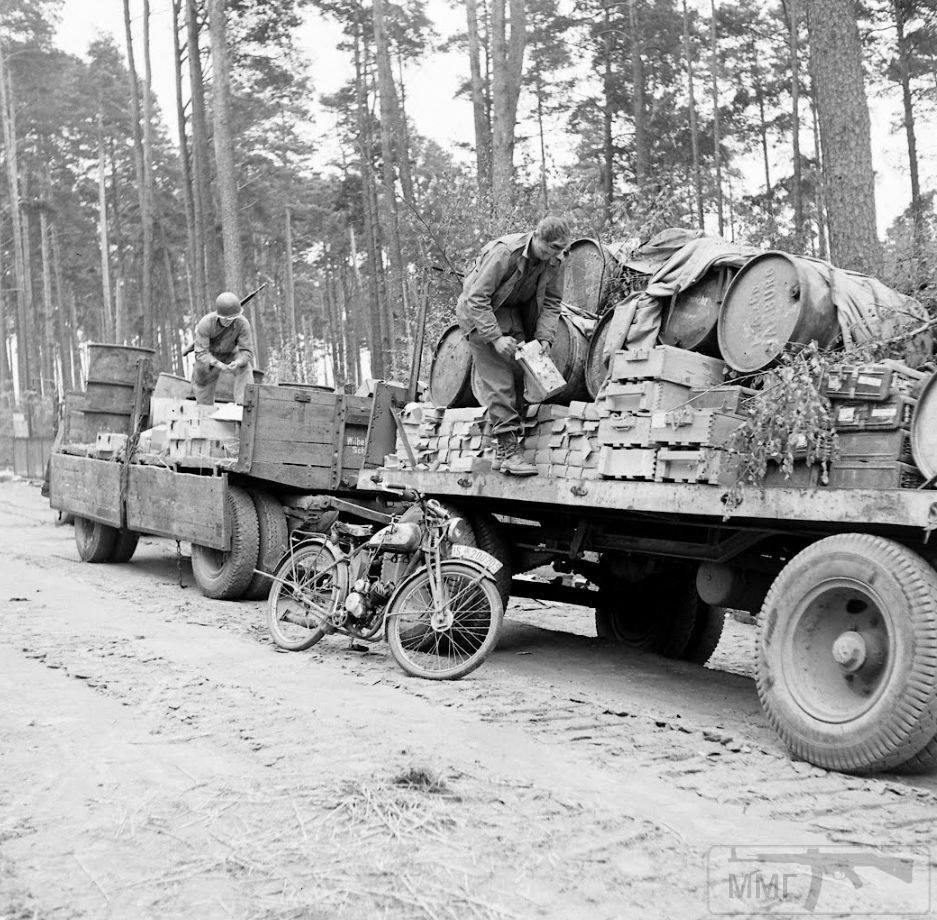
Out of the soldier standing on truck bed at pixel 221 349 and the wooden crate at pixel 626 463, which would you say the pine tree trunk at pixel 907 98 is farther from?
the wooden crate at pixel 626 463

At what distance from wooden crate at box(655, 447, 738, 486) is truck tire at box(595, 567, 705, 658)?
2.07 m

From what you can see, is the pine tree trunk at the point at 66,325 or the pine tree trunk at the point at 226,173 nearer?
the pine tree trunk at the point at 226,173

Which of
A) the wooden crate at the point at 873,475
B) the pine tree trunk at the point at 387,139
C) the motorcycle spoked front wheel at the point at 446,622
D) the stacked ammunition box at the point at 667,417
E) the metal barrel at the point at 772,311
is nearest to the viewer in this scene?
the wooden crate at the point at 873,475

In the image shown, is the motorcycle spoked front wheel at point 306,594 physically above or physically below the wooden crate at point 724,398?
below

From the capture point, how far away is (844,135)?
9922 millimetres

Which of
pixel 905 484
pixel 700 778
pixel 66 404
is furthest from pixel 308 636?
pixel 66 404

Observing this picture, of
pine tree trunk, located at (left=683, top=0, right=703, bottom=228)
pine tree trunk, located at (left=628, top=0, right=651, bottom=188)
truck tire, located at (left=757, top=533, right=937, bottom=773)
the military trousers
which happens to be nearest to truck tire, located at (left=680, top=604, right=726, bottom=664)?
the military trousers

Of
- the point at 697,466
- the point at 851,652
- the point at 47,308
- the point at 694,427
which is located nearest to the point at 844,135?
the point at 694,427

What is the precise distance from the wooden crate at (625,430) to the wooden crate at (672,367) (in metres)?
0.22

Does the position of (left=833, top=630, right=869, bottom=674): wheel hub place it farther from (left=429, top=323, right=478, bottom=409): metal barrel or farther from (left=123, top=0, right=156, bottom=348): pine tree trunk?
(left=123, top=0, right=156, bottom=348): pine tree trunk

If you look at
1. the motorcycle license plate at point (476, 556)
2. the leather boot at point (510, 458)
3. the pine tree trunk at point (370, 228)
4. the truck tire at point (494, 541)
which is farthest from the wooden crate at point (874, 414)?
the pine tree trunk at point (370, 228)

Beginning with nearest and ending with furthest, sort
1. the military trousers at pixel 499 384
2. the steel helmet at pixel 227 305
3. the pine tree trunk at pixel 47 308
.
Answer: the military trousers at pixel 499 384
the steel helmet at pixel 227 305
the pine tree trunk at pixel 47 308

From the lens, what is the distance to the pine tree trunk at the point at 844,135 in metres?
9.72

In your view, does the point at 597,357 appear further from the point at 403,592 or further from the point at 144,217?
the point at 144,217
